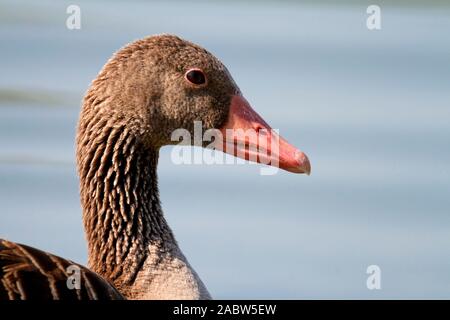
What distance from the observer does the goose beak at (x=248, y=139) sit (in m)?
10.8

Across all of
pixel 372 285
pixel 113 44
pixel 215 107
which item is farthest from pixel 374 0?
pixel 215 107

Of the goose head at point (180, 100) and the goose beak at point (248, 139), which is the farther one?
the goose beak at point (248, 139)

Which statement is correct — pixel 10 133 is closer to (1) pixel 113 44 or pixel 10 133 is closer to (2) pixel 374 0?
(1) pixel 113 44

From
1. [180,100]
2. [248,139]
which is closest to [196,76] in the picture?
[180,100]

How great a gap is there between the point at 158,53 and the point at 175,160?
522 cm

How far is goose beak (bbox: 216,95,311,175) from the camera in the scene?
1078 centimetres

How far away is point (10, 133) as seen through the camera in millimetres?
16172
